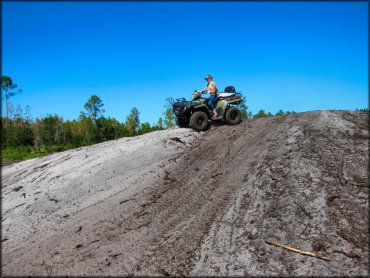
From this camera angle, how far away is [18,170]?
43.3ft

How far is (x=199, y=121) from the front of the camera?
12.8 meters

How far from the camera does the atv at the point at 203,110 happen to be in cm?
1280

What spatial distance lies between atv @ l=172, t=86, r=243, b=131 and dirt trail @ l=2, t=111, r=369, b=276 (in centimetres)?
131

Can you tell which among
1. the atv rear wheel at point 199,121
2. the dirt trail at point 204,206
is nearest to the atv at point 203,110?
the atv rear wheel at point 199,121

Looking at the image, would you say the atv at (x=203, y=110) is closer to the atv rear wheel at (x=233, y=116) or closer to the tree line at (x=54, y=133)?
the atv rear wheel at (x=233, y=116)

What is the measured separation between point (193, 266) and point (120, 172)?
16.0ft

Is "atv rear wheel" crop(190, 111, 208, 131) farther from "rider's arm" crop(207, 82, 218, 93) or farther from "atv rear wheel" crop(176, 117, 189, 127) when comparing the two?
"rider's arm" crop(207, 82, 218, 93)

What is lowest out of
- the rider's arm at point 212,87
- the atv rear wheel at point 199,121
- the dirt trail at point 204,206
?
the dirt trail at point 204,206

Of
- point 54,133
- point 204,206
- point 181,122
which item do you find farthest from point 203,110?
point 54,133

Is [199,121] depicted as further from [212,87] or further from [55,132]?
[55,132]

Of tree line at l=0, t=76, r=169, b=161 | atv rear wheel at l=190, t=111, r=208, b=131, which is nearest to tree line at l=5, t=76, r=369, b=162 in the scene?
tree line at l=0, t=76, r=169, b=161

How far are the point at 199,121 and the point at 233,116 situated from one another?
1.69 meters

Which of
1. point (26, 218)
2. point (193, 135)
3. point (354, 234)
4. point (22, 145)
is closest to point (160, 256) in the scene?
point (354, 234)

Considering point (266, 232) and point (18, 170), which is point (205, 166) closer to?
point (266, 232)
